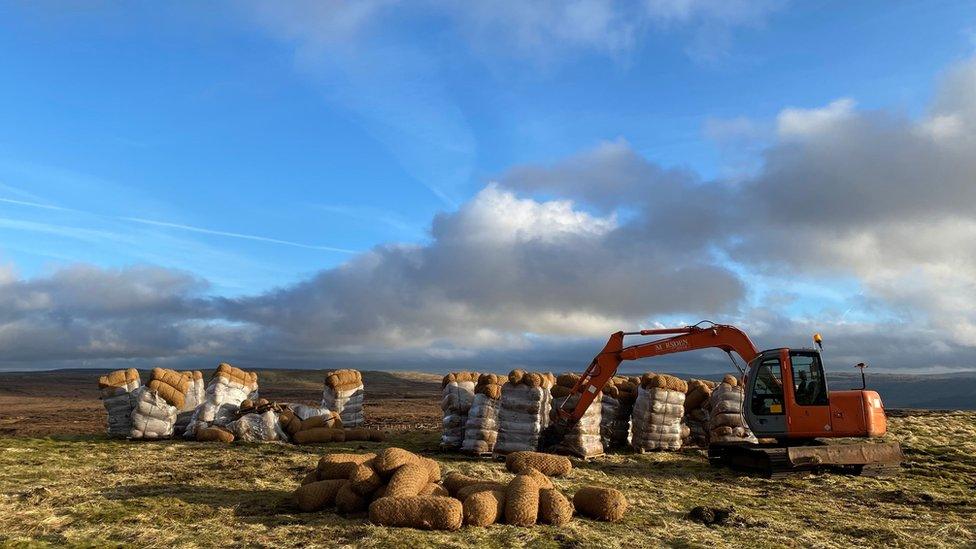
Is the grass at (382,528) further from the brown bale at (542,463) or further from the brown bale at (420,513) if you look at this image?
the brown bale at (542,463)

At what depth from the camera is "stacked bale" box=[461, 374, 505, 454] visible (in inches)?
611

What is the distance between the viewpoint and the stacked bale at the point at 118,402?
680 inches

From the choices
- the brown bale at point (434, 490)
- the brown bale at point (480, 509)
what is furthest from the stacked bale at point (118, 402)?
the brown bale at point (480, 509)

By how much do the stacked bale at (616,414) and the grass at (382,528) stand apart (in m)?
1.48

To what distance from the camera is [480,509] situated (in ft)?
27.0

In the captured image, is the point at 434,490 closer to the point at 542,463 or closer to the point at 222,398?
the point at 542,463

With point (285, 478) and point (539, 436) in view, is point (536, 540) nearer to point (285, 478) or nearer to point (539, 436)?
point (285, 478)

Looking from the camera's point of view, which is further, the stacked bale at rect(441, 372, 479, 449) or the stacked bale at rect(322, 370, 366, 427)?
the stacked bale at rect(322, 370, 366, 427)

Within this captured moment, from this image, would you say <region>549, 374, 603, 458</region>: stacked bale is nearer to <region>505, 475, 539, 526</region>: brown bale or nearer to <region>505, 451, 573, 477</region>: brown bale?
<region>505, 451, 573, 477</region>: brown bale

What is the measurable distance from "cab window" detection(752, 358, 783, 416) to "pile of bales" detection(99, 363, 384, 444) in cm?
998

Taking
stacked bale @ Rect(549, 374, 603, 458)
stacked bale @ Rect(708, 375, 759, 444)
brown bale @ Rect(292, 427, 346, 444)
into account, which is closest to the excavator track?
stacked bale @ Rect(708, 375, 759, 444)

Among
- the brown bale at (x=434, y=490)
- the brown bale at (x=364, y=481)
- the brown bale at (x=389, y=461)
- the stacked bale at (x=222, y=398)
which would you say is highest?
the stacked bale at (x=222, y=398)

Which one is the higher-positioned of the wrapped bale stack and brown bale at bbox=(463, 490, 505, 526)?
the wrapped bale stack

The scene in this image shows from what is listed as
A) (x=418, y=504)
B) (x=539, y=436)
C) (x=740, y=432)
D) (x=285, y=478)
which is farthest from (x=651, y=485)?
(x=285, y=478)
